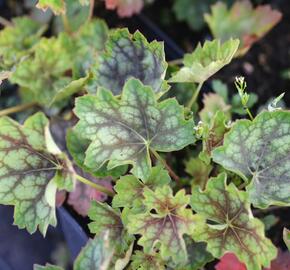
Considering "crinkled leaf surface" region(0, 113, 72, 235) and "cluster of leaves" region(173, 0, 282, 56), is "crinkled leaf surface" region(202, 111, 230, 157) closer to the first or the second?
"crinkled leaf surface" region(0, 113, 72, 235)

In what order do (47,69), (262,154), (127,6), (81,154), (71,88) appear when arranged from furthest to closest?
1. (127,6)
2. (47,69)
3. (71,88)
4. (81,154)
5. (262,154)

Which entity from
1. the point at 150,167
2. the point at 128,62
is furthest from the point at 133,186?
the point at 128,62

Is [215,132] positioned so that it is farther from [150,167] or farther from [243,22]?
[243,22]

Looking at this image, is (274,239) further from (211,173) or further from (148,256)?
(148,256)

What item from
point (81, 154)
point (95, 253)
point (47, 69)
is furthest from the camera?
point (47, 69)

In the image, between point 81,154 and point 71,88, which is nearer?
point 81,154

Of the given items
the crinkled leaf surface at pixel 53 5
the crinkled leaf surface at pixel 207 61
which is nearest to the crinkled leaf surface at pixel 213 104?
the crinkled leaf surface at pixel 207 61

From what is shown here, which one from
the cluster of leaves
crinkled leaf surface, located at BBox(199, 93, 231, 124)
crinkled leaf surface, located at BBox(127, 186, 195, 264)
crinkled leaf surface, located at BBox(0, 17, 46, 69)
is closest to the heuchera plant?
crinkled leaf surface, located at BBox(127, 186, 195, 264)
